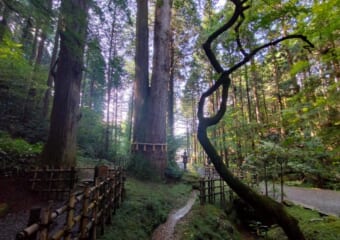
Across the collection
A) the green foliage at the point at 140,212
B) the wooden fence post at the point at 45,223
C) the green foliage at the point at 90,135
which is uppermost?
the green foliage at the point at 90,135

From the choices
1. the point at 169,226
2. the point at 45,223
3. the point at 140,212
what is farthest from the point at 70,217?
the point at 169,226

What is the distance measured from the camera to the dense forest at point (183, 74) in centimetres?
455

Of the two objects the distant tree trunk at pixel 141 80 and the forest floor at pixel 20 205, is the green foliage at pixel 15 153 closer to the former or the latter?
the forest floor at pixel 20 205

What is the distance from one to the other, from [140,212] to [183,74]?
586 inches

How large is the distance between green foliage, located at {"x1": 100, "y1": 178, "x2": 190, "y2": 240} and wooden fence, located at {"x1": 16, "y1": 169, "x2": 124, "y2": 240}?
0.80 ft

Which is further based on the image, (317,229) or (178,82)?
(178,82)

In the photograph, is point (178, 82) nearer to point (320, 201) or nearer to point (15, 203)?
point (320, 201)

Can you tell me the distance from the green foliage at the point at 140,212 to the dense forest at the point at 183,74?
8.40ft

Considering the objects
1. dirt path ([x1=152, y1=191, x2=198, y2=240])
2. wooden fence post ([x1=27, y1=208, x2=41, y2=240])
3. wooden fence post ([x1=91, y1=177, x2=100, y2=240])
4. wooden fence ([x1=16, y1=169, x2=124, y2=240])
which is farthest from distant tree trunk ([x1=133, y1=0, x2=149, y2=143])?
wooden fence post ([x1=27, y1=208, x2=41, y2=240])

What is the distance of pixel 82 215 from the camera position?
3.33 meters

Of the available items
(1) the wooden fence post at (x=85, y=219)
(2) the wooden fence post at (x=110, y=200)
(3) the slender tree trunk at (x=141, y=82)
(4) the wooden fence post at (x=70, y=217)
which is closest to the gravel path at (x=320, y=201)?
(2) the wooden fence post at (x=110, y=200)

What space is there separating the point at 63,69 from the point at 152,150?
501 cm

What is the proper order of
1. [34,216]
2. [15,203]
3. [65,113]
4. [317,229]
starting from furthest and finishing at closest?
[65,113] < [15,203] < [317,229] < [34,216]

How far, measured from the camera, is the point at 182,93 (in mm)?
23609
